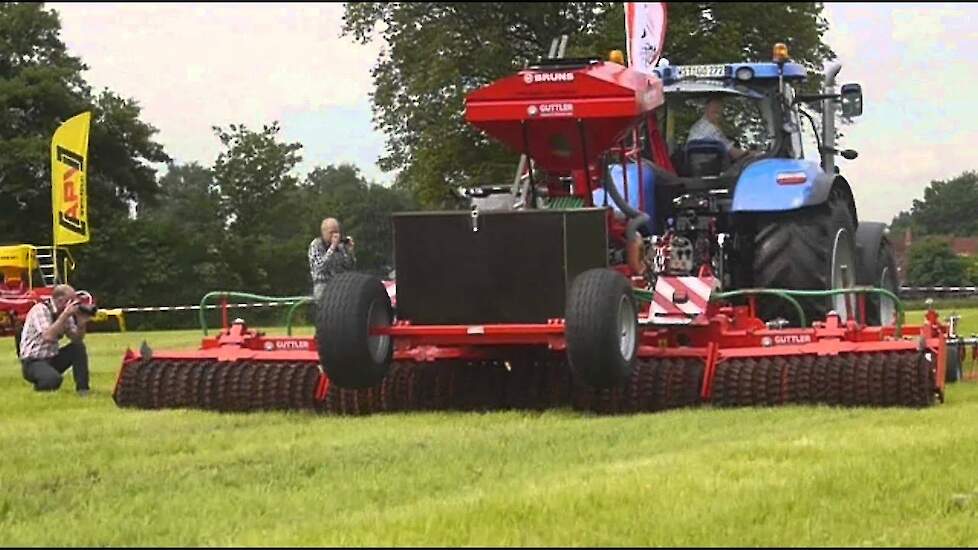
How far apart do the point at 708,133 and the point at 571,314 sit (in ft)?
12.5

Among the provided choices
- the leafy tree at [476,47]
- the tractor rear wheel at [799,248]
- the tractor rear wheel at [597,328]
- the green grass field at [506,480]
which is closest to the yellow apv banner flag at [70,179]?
the leafy tree at [476,47]

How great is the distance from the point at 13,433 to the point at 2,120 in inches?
1562

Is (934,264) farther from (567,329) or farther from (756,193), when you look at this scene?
(567,329)

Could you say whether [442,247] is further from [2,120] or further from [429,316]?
[2,120]

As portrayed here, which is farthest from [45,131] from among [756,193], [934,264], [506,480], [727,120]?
[506,480]

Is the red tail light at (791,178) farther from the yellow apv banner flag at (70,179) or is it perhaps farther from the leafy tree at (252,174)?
the leafy tree at (252,174)

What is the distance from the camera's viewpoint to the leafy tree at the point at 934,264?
1922cm

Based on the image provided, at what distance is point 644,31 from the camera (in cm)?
1579

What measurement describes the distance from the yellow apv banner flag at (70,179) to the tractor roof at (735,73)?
43.1 ft

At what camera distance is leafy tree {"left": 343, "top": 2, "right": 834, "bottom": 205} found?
1941 cm

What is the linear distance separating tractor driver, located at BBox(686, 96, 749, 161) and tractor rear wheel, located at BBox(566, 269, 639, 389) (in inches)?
135

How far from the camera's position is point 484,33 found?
21781 millimetres

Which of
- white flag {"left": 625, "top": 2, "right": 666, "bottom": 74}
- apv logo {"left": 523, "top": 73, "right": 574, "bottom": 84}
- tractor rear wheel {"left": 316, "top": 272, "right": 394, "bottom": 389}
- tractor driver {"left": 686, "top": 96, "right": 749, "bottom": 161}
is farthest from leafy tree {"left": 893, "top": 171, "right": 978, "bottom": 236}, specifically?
tractor rear wheel {"left": 316, "top": 272, "right": 394, "bottom": 389}

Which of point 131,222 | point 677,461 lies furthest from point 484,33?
point 131,222
